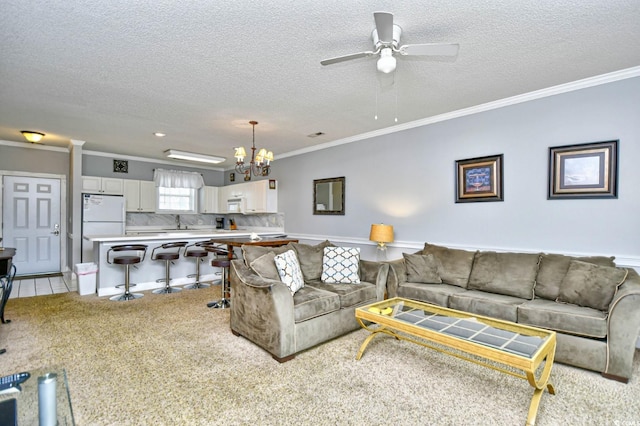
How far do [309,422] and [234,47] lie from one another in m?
2.74

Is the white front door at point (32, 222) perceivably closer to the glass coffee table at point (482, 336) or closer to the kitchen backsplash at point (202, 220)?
the kitchen backsplash at point (202, 220)

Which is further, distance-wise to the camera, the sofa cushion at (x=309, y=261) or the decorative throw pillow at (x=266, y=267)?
the sofa cushion at (x=309, y=261)

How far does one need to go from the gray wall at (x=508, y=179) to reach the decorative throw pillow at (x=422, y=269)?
0.53m

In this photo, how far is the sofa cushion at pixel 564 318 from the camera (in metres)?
2.53

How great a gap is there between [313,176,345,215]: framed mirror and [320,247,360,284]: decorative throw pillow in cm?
184

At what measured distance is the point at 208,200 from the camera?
8383mm

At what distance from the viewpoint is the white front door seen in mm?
6074

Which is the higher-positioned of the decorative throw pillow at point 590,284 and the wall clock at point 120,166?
the wall clock at point 120,166

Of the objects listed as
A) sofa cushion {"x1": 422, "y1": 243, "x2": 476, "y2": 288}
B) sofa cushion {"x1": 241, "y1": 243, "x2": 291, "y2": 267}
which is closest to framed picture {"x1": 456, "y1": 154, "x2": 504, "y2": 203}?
sofa cushion {"x1": 422, "y1": 243, "x2": 476, "y2": 288}

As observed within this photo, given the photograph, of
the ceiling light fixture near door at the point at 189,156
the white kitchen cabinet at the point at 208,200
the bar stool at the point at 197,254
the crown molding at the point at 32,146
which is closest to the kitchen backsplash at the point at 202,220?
the white kitchen cabinet at the point at 208,200

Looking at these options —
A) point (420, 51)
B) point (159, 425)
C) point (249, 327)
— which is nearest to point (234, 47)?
point (420, 51)

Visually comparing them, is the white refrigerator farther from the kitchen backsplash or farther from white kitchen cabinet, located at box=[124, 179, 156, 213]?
the kitchen backsplash

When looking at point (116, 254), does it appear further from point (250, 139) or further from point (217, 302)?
point (250, 139)

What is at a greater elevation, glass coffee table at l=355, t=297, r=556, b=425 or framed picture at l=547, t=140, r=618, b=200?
framed picture at l=547, t=140, r=618, b=200
